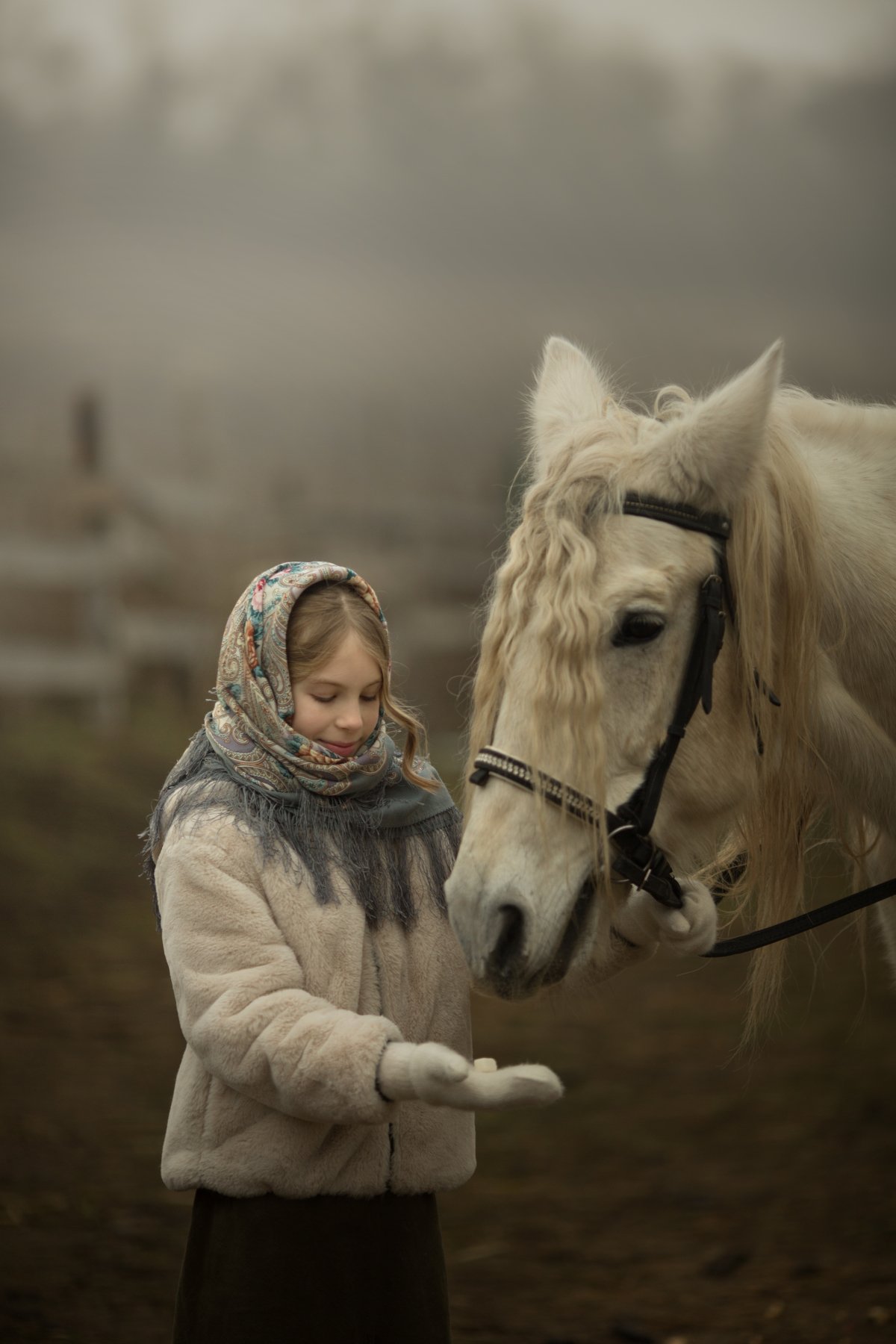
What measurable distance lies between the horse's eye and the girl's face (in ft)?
0.93

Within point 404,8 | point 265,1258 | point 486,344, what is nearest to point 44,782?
point 486,344

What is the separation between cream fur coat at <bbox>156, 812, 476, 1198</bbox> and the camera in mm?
1131

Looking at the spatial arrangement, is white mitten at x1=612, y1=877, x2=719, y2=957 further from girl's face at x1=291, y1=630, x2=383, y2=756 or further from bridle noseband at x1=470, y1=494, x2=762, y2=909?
girl's face at x1=291, y1=630, x2=383, y2=756

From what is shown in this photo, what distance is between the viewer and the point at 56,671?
5652mm

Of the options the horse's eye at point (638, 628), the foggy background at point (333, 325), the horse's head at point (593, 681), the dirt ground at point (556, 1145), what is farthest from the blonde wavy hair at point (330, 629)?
the foggy background at point (333, 325)

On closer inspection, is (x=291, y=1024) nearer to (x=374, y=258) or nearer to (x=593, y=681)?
(x=593, y=681)

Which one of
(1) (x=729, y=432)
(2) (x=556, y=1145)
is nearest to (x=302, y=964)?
(1) (x=729, y=432)

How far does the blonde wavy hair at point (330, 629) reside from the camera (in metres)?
1.29

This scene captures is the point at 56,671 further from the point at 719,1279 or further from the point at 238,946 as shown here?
the point at 238,946

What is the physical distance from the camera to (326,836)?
131 cm

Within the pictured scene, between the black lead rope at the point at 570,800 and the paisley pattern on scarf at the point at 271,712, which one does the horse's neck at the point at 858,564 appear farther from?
the paisley pattern on scarf at the point at 271,712

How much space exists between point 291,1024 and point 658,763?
19.7 inches

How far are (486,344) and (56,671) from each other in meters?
2.69

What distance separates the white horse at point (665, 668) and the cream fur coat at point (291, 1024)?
5.7 inches
